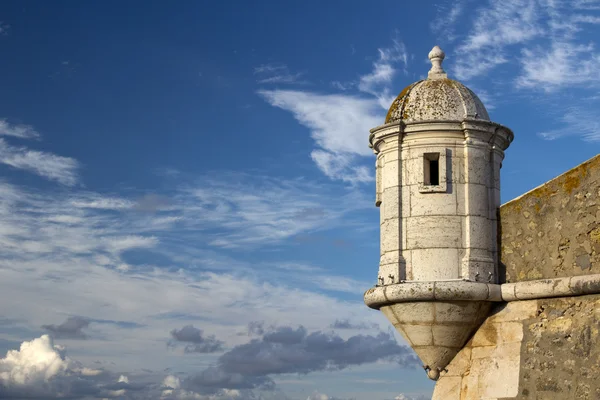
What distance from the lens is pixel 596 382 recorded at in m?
10.0

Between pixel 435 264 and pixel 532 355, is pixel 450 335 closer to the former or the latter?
pixel 435 264

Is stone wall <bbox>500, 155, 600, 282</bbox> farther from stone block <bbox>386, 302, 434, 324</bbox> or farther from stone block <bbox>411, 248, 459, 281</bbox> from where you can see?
stone block <bbox>386, 302, 434, 324</bbox>

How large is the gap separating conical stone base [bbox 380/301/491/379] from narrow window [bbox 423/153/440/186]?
166cm

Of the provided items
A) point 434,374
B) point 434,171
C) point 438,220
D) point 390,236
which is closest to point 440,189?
point 438,220

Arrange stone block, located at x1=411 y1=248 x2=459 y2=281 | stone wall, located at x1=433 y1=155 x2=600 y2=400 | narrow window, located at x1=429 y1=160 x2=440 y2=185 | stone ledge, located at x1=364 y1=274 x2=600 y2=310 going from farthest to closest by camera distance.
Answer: narrow window, located at x1=429 y1=160 x2=440 y2=185, stone block, located at x1=411 y1=248 x2=459 y2=281, stone ledge, located at x1=364 y1=274 x2=600 y2=310, stone wall, located at x1=433 y1=155 x2=600 y2=400

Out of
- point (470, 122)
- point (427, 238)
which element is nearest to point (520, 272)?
point (427, 238)

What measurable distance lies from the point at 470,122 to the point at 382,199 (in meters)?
1.58

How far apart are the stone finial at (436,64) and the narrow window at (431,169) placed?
1.34m

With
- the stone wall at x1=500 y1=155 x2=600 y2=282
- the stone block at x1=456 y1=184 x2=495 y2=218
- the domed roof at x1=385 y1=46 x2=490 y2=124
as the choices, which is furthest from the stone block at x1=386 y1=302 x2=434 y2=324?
the domed roof at x1=385 y1=46 x2=490 y2=124

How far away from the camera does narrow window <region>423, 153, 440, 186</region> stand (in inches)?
A: 462

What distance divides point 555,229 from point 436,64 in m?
3.09

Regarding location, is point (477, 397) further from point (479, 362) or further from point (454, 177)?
point (454, 177)

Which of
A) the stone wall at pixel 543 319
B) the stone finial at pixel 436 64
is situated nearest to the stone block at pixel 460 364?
the stone wall at pixel 543 319

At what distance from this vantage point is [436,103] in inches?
467
